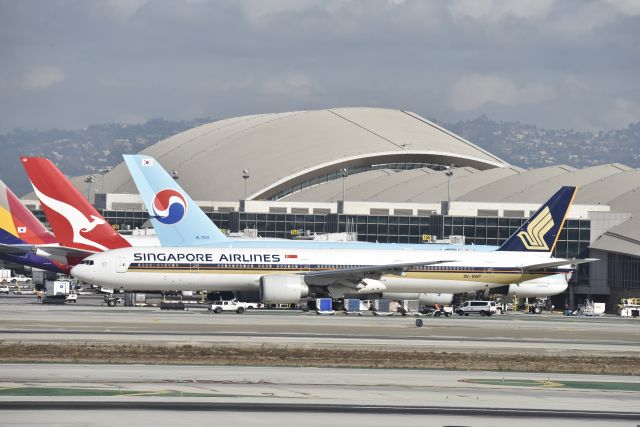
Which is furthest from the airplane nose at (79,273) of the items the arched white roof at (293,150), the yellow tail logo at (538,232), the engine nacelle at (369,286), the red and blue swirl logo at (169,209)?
the arched white roof at (293,150)

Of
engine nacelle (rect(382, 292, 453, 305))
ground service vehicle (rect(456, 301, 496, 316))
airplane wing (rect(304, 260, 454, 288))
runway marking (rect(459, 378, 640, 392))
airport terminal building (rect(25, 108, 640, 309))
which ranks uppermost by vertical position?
airport terminal building (rect(25, 108, 640, 309))

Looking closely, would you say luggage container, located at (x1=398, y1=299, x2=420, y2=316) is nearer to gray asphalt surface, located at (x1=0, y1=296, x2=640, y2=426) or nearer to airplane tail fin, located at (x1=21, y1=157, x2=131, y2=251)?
airplane tail fin, located at (x1=21, y1=157, x2=131, y2=251)

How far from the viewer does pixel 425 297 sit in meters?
79.6

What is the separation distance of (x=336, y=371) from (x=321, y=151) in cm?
12276

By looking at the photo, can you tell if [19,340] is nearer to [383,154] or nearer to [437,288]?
[437,288]

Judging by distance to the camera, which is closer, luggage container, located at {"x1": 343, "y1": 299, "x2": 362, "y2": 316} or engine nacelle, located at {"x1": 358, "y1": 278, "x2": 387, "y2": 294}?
engine nacelle, located at {"x1": 358, "y1": 278, "x2": 387, "y2": 294}

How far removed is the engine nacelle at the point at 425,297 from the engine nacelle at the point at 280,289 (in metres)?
7.88

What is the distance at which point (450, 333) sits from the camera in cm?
5872

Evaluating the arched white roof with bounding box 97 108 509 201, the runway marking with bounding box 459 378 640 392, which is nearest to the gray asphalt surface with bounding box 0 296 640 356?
the runway marking with bounding box 459 378 640 392

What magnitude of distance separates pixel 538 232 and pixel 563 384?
48.0 m

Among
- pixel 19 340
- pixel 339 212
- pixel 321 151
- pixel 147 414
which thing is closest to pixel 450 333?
pixel 19 340

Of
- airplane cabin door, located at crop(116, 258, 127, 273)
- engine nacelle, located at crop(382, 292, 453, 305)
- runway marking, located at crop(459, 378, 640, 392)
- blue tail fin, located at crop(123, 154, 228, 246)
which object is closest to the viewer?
runway marking, located at crop(459, 378, 640, 392)

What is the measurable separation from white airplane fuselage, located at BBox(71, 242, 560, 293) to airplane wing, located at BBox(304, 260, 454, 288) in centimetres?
74

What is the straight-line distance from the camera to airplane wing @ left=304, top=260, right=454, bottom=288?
73500mm
